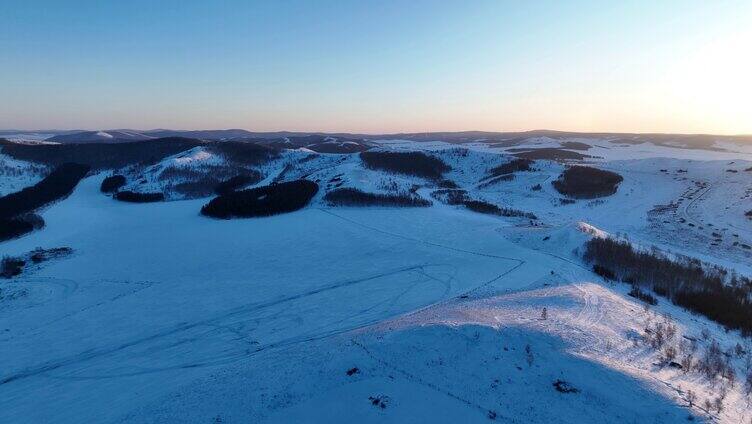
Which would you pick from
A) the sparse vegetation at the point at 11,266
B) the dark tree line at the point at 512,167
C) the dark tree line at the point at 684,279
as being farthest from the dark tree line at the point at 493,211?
the sparse vegetation at the point at 11,266

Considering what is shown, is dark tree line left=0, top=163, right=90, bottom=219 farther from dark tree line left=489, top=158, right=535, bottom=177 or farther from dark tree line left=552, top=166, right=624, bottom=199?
dark tree line left=489, top=158, right=535, bottom=177

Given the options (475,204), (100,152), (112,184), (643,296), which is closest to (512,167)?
(475,204)

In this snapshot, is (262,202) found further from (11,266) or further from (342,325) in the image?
(342,325)

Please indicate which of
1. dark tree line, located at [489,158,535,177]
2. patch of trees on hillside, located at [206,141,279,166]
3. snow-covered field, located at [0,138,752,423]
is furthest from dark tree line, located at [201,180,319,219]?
Result: patch of trees on hillside, located at [206,141,279,166]

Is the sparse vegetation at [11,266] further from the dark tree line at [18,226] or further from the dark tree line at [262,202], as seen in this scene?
the dark tree line at [262,202]

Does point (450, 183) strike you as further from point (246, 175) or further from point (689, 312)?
point (689, 312)

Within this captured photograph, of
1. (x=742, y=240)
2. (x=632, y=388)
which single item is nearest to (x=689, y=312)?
(x=632, y=388)

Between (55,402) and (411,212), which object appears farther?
(411,212)

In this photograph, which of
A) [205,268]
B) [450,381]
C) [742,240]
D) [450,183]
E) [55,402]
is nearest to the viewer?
[450,381]
